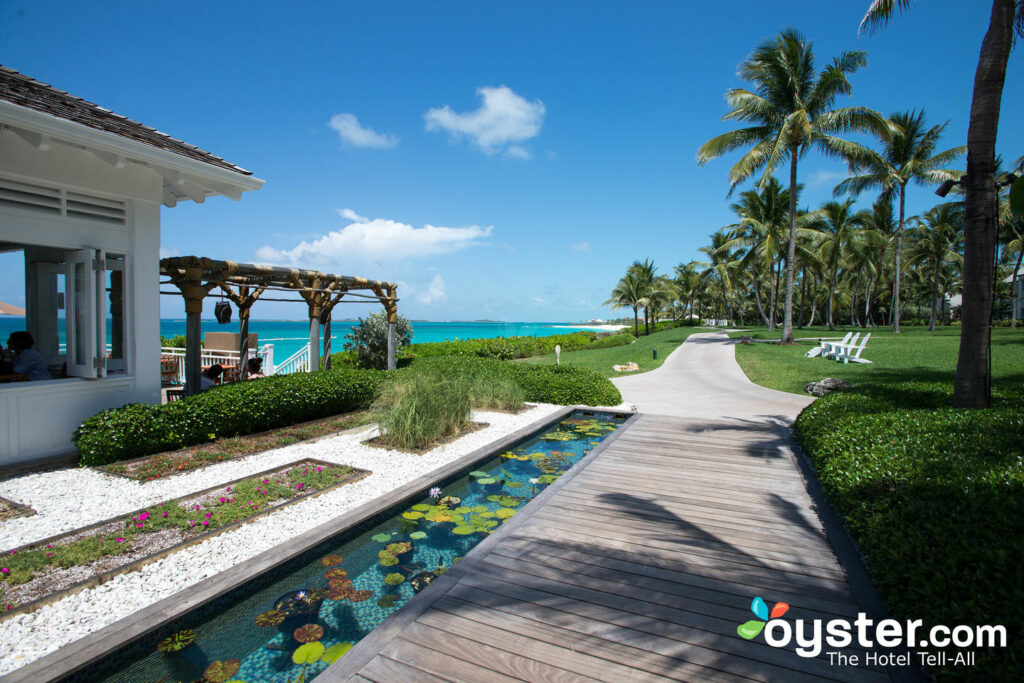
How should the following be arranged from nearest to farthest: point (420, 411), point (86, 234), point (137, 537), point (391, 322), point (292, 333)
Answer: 1. point (137, 537)
2. point (86, 234)
3. point (420, 411)
4. point (391, 322)
5. point (292, 333)

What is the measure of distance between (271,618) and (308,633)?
295 mm

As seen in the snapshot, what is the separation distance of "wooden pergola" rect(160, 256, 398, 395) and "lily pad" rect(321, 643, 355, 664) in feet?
19.5

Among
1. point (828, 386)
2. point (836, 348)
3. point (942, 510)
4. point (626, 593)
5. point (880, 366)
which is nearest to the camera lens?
point (942, 510)

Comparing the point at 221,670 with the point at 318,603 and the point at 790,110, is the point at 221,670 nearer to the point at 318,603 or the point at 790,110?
the point at 318,603

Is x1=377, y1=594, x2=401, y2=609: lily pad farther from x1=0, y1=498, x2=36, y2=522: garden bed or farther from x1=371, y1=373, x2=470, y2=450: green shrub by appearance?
x1=0, y1=498, x2=36, y2=522: garden bed

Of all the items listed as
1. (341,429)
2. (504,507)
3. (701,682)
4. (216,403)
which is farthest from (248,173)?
(701,682)

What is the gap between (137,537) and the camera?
12.0ft

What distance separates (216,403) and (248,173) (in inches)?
129

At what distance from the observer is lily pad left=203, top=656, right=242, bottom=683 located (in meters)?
2.41

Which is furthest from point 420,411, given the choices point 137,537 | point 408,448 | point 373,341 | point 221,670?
point 373,341

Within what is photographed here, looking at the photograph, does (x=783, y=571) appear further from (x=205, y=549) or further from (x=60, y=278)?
(x=60, y=278)

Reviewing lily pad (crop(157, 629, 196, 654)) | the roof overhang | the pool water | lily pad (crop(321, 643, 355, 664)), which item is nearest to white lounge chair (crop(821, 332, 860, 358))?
the pool water

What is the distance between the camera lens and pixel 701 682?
A: 2107 mm

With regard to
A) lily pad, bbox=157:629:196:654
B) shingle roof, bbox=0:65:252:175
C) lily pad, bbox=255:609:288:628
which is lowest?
lily pad, bbox=255:609:288:628
